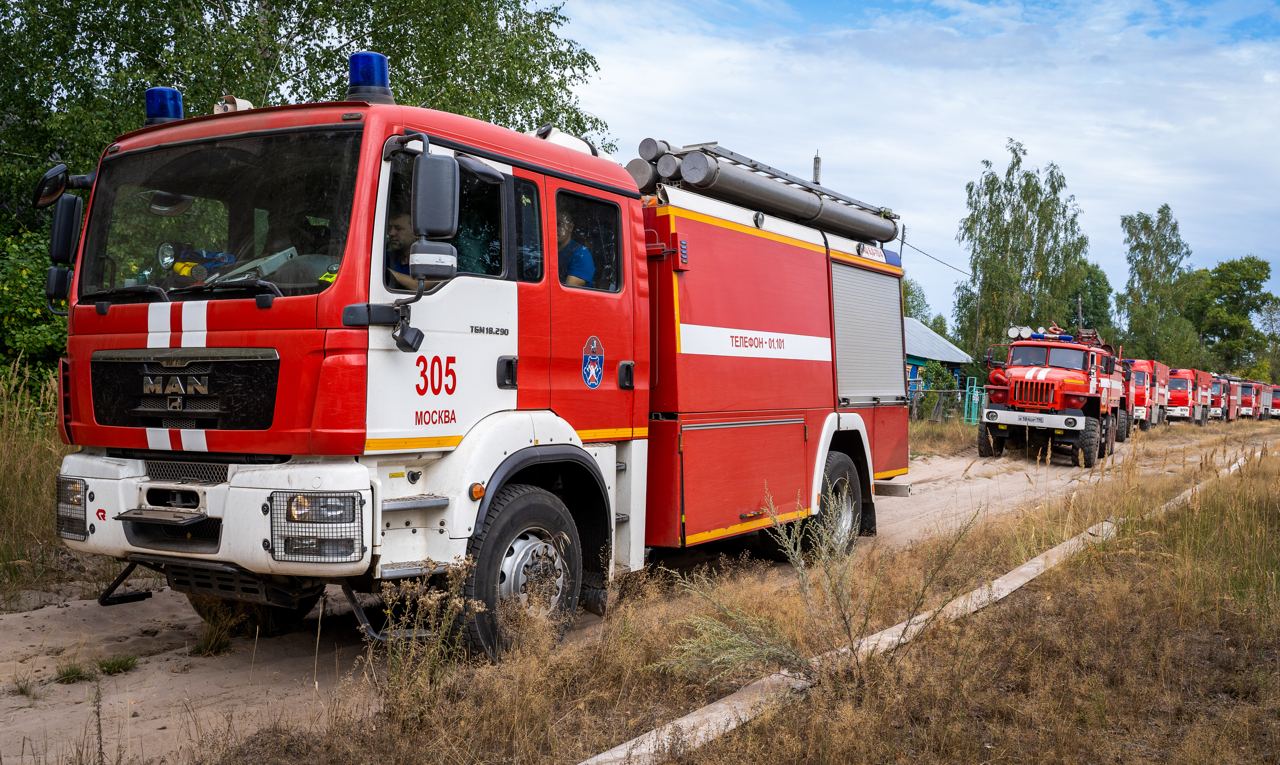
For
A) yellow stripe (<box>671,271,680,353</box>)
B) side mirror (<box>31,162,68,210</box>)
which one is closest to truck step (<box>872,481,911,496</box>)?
yellow stripe (<box>671,271,680,353</box>)

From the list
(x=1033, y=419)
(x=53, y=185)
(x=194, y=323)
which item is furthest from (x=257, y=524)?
(x=1033, y=419)

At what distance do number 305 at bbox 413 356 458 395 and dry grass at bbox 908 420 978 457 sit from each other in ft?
52.8

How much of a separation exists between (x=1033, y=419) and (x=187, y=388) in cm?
1833

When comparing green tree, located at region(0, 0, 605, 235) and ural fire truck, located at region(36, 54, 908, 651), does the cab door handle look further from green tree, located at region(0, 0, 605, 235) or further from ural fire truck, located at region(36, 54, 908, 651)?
green tree, located at region(0, 0, 605, 235)

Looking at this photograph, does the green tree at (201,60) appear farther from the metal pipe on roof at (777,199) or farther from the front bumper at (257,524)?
the front bumper at (257,524)

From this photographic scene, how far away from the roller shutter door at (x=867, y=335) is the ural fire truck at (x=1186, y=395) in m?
37.3

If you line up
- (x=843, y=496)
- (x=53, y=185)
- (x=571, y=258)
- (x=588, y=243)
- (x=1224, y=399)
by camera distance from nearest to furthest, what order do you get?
(x=53, y=185)
(x=571, y=258)
(x=588, y=243)
(x=843, y=496)
(x=1224, y=399)

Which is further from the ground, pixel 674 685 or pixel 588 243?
pixel 588 243

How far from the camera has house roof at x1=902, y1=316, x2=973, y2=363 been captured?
4502 cm

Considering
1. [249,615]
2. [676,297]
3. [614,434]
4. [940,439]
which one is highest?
[676,297]

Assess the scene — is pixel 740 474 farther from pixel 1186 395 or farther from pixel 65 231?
pixel 1186 395

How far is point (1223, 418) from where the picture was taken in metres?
52.3

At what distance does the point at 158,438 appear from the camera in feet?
15.9

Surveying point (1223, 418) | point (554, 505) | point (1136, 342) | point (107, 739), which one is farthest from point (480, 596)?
point (1136, 342)
